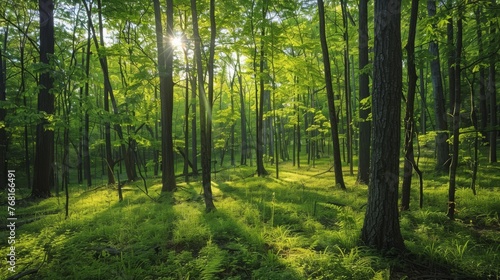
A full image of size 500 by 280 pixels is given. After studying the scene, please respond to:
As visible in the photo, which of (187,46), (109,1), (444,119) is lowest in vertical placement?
(444,119)

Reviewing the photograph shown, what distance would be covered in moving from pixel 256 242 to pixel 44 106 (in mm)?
10694

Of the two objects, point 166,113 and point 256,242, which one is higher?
point 166,113

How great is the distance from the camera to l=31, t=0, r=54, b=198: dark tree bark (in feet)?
34.6

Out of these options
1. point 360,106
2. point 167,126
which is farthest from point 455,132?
point 167,126

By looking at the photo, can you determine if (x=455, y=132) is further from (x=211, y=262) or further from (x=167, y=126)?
(x=167, y=126)

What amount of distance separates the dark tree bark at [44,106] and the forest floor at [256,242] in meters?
3.51

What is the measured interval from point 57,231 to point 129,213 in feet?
5.23

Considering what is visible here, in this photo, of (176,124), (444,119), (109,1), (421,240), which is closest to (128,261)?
(421,240)

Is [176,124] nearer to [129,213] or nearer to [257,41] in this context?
[257,41]

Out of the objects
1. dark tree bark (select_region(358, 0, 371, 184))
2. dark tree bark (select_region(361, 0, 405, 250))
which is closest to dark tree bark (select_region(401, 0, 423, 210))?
dark tree bark (select_region(361, 0, 405, 250))

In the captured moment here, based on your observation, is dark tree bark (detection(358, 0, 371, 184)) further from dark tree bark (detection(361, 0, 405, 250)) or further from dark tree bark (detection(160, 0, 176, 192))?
dark tree bark (detection(160, 0, 176, 192))

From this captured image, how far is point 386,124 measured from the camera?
162 inches

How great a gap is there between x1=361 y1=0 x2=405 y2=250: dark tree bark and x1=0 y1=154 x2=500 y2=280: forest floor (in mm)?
402

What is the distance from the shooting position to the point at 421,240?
183 inches
